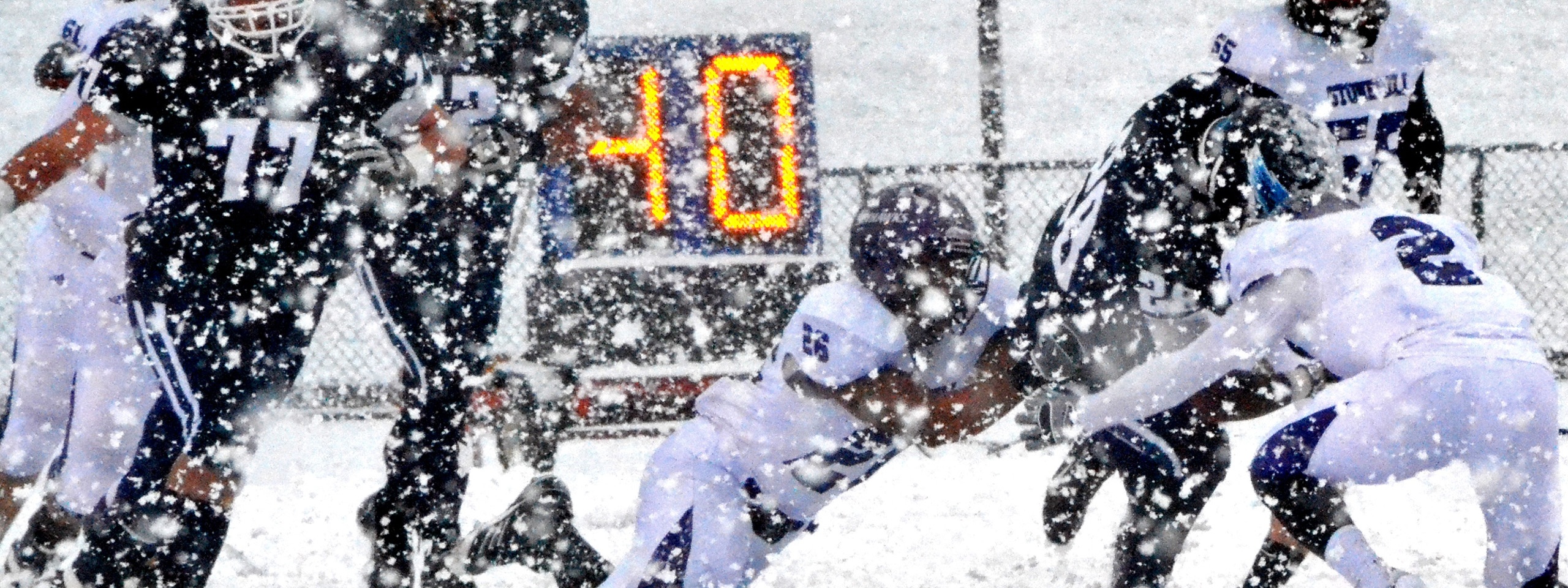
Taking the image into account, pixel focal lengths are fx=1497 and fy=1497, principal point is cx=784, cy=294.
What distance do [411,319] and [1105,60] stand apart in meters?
11.2

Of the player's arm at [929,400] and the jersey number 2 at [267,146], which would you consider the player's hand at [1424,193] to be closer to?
the player's arm at [929,400]

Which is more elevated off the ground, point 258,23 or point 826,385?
point 258,23

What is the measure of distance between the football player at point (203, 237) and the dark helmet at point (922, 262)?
110cm

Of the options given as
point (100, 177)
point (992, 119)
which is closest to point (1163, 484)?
point (100, 177)

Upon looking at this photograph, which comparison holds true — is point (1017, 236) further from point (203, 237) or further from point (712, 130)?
point (203, 237)

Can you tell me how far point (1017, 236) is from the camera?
478 inches

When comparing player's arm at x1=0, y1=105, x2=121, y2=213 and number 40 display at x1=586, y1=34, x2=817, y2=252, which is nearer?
player's arm at x1=0, y1=105, x2=121, y2=213

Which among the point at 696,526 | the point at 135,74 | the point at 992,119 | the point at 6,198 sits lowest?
the point at 992,119

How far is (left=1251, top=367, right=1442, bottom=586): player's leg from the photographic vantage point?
251 centimetres

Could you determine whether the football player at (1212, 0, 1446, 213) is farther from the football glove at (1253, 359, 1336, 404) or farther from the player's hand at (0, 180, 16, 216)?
the player's hand at (0, 180, 16, 216)

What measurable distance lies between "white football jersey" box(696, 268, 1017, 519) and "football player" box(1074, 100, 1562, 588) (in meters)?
0.26

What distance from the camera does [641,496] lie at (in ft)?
9.16

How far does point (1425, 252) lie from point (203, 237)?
2.20 metres

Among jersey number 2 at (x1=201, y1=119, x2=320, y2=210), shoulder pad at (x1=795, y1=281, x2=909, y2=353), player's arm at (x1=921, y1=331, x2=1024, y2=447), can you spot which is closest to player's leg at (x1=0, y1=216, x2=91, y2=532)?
jersey number 2 at (x1=201, y1=119, x2=320, y2=210)
